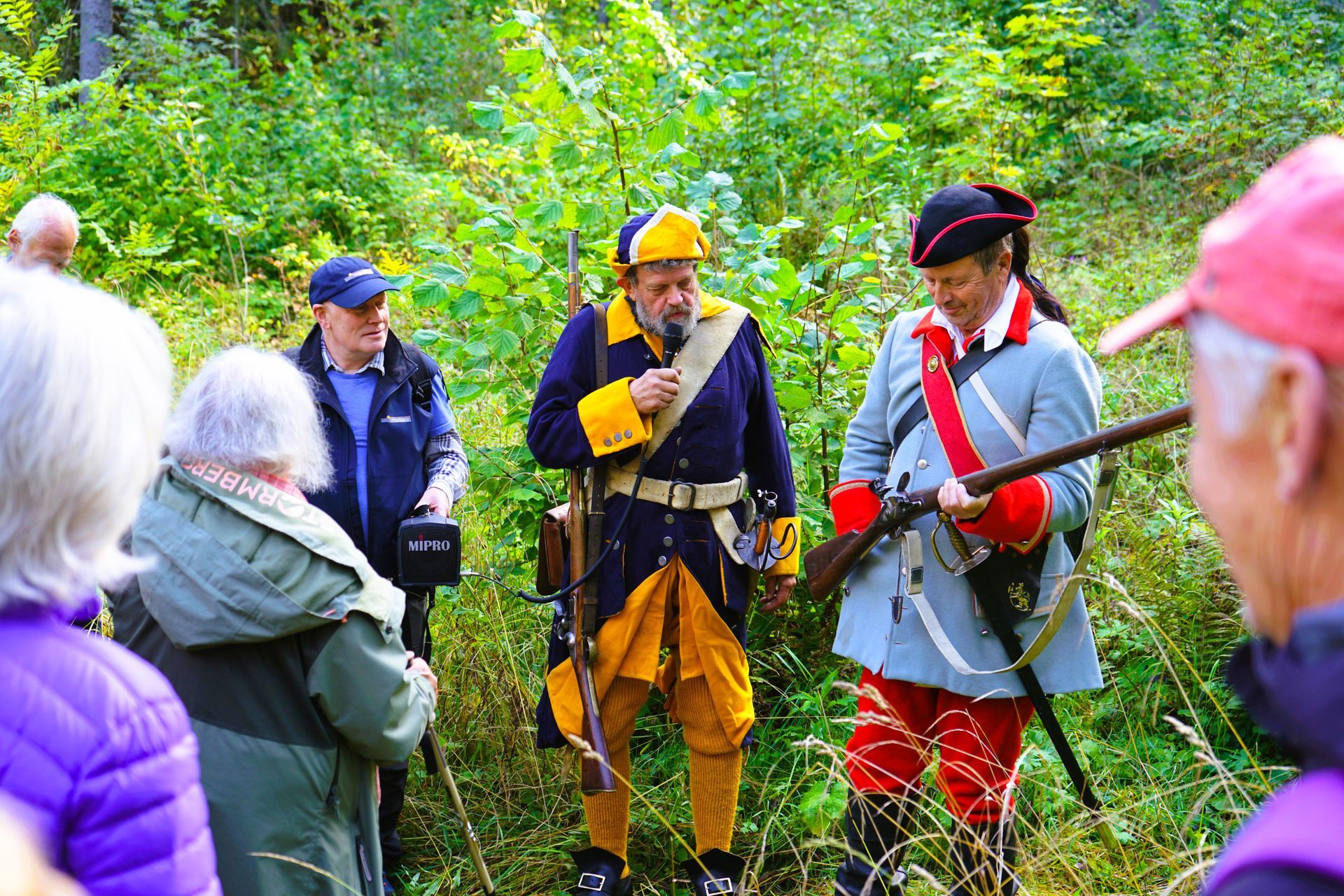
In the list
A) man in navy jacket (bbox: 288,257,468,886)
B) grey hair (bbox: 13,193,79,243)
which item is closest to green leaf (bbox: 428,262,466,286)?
man in navy jacket (bbox: 288,257,468,886)

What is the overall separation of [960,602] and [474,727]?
224 centimetres

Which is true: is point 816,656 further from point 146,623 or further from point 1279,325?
point 1279,325

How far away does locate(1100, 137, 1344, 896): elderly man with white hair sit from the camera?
86 centimetres

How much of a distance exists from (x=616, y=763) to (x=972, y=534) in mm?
1453

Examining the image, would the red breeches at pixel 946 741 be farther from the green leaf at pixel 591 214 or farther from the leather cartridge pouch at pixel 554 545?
the green leaf at pixel 591 214

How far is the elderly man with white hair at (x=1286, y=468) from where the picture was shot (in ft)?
2.81

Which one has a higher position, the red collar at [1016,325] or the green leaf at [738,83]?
the green leaf at [738,83]

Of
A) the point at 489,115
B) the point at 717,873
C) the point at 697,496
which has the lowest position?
the point at 717,873

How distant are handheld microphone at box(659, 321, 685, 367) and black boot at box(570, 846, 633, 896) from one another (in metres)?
1.69

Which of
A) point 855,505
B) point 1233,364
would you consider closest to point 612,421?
point 855,505

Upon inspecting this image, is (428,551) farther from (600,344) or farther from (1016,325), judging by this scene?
(1016,325)

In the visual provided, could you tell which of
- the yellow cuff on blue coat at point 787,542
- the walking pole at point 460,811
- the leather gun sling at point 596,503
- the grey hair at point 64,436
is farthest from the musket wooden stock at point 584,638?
the grey hair at point 64,436

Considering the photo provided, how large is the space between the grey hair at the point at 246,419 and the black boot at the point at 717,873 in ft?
6.44

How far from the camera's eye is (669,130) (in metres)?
4.27
